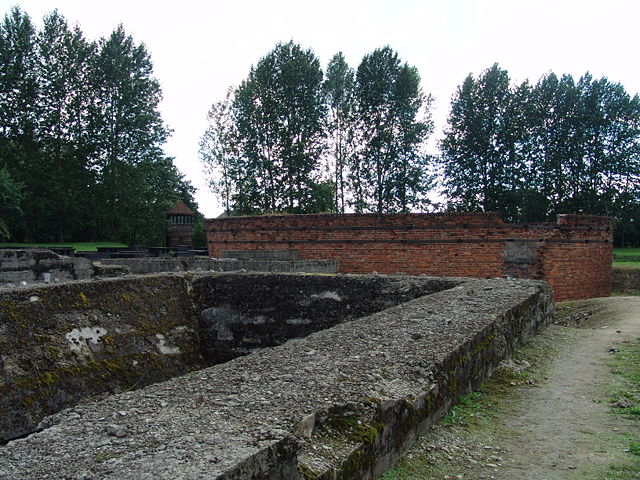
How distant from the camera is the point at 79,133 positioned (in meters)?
34.3

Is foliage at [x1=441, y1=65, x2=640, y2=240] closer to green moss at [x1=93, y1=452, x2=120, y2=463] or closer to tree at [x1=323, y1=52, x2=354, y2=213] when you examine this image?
tree at [x1=323, y1=52, x2=354, y2=213]

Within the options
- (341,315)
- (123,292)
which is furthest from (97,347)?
(341,315)

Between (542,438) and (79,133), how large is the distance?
120ft

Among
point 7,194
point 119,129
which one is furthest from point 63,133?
point 7,194

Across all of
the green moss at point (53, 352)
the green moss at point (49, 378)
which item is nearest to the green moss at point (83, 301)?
the green moss at point (53, 352)

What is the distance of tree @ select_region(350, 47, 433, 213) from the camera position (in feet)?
103

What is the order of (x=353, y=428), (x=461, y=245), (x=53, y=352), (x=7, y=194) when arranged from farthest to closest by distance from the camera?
(x=7, y=194) < (x=461, y=245) < (x=53, y=352) < (x=353, y=428)

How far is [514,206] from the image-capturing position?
31109 millimetres

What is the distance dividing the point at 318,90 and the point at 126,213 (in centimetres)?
1505

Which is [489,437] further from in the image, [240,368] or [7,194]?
[7,194]

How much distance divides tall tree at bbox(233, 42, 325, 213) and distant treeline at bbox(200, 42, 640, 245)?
6 cm

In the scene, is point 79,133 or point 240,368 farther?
point 79,133

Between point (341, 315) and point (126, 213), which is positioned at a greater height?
point (126, 213)

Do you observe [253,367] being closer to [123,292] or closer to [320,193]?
[123,292]
